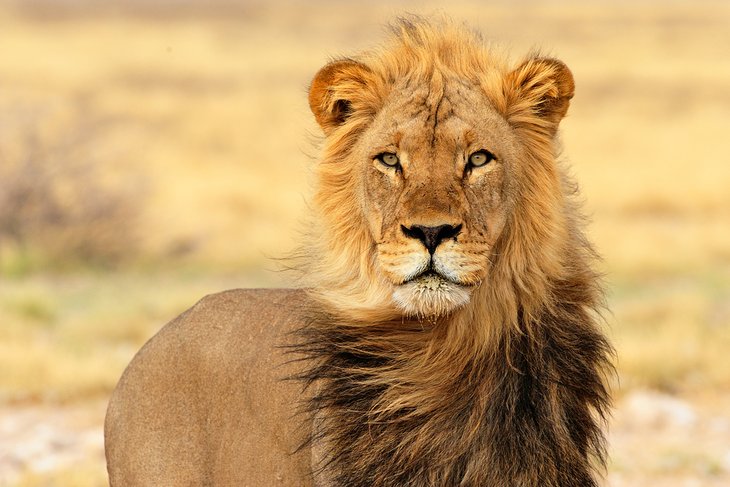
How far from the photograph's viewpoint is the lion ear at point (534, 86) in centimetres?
397

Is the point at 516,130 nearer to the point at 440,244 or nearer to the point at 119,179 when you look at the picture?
the point at 440,244

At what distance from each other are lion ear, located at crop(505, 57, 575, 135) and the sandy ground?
7.90 feet

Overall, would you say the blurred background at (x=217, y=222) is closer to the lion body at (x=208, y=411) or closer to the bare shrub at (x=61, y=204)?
the bare shrub at (x=61, y=204)

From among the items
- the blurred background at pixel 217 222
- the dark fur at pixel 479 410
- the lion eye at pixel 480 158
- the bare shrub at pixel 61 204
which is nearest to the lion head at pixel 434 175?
the lion eye at pixel 480 158

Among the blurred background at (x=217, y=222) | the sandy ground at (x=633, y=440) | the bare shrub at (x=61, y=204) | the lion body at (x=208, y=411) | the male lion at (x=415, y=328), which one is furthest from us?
the bare shrub at (x=61, y=204)

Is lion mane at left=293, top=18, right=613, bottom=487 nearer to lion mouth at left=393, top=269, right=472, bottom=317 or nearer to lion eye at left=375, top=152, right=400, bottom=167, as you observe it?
lion mouth at left=393, top=269, right=472, bottom=317

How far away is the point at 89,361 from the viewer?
8352 millimetres

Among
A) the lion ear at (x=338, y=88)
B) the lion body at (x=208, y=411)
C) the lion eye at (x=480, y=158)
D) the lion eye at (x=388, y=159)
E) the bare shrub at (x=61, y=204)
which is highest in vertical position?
the lion ear at (x=338, y=88)

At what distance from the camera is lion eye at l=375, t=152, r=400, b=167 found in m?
3.81

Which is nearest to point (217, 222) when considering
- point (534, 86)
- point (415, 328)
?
point (534, 86)

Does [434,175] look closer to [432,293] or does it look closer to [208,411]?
[432,293]

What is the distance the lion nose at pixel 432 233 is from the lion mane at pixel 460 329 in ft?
0.52

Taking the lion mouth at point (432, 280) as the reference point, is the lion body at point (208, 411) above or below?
below

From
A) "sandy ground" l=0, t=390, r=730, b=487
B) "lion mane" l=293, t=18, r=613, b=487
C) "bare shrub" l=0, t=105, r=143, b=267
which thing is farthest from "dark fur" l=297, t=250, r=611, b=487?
"bare shrub" l=0, t=105, r=143, b=267
